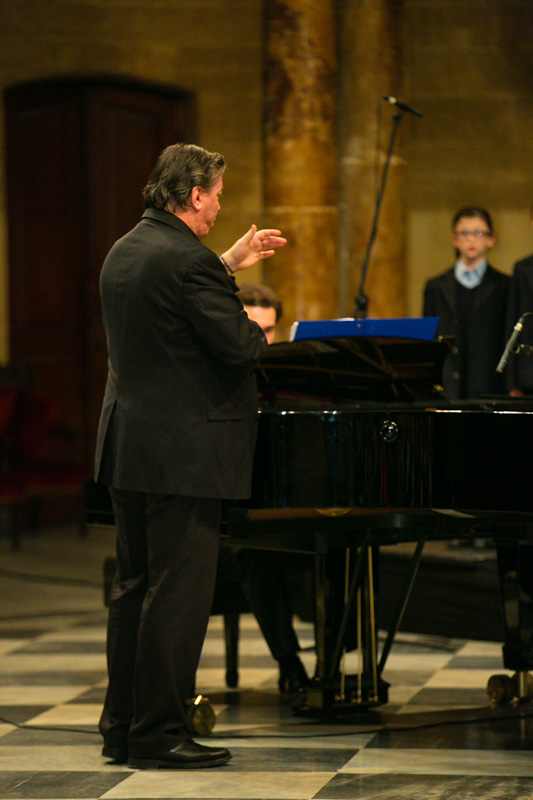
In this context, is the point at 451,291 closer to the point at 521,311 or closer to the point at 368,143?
the point at 521,311

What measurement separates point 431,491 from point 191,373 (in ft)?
2.14

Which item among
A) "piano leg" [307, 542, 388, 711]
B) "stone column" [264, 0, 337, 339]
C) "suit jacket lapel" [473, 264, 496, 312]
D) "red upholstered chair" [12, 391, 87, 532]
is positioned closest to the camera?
"piano leg" [307, 542, 388, 711]

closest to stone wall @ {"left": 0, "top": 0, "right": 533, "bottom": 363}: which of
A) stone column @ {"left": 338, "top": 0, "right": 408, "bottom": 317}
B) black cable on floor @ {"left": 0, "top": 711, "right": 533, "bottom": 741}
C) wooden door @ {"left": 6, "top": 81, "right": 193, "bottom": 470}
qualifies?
wooden door @ {"left": 6, "top": 81, "right": 193, "bottom": 470}

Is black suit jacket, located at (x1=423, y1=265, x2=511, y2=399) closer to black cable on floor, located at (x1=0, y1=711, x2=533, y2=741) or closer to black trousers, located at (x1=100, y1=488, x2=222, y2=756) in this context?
black cable on floor, located at (x1=0, y1=711, x2=533, y2=741)

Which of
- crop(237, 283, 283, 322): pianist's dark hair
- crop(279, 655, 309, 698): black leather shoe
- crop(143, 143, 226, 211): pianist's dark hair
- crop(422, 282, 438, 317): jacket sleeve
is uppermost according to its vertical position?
crop(143, 143, 226, 211): pianist's dark hair

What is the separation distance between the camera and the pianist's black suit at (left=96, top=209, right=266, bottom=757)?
3211 mm

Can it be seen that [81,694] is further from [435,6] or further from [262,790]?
[435,6]

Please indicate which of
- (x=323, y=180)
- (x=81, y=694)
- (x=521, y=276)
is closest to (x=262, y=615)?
(x=81, y=694)

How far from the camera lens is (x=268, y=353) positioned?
3.73 metres

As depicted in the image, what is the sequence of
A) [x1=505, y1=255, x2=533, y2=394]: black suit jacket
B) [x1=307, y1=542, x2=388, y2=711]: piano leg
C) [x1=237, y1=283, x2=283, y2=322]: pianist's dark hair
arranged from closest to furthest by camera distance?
[x1=307, y1=542, x2=388, y2=711]: piano leg, [x1=237, y1=283, x2=283, y2=322]: pianist's dark hair, [x1=505, y1=255, x2=533, y2=394]: black suit jacket

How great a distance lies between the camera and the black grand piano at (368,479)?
3.37m

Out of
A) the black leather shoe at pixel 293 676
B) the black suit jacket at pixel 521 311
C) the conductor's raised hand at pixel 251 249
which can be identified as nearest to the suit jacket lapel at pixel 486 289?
the black suit jacket at pixel 521 311

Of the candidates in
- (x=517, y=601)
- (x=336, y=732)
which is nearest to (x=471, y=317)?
(x=517, y=601)

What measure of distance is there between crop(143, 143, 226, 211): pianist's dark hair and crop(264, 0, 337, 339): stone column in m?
4.49
